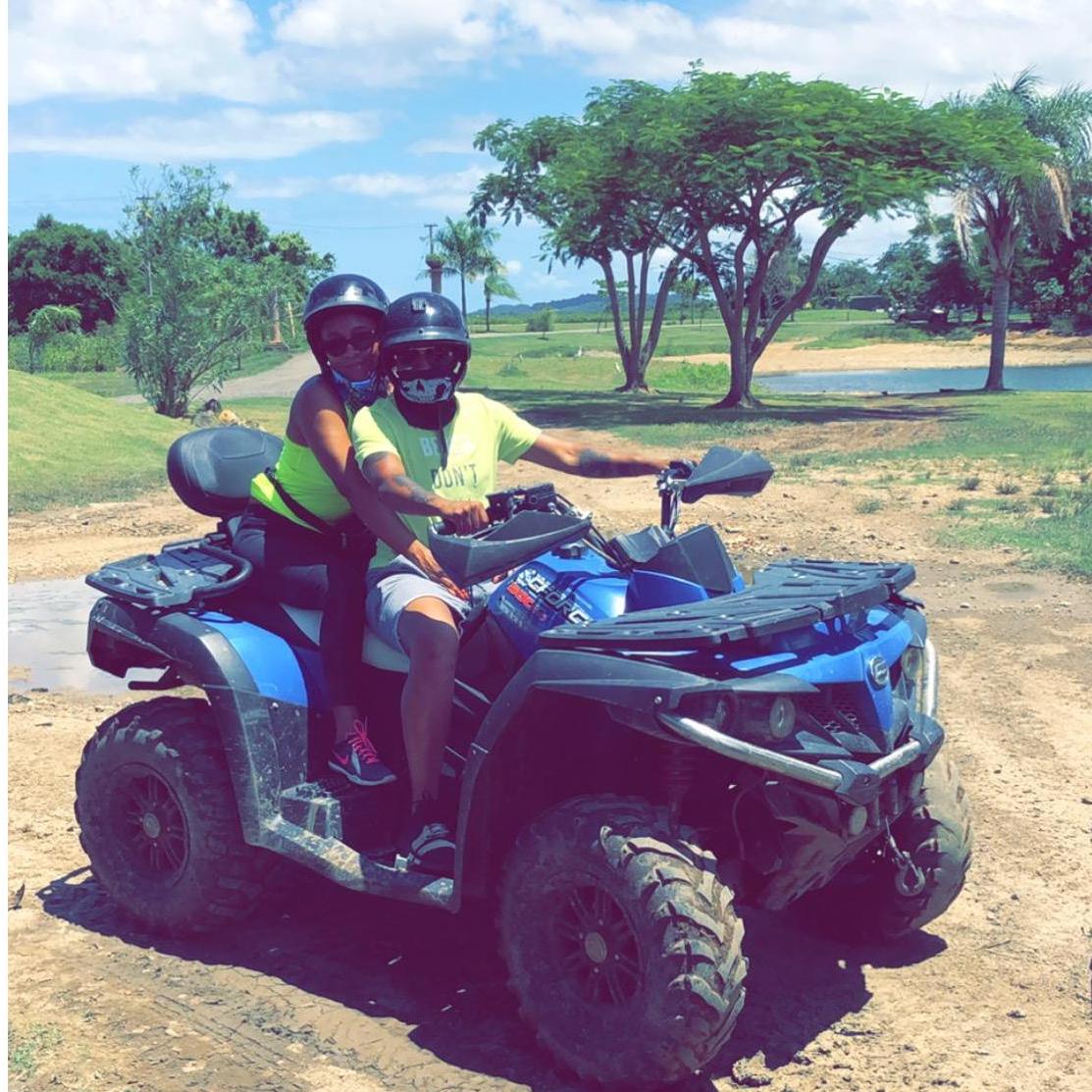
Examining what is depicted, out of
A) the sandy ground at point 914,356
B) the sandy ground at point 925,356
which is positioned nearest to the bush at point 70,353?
the sandy ground at point 914,356

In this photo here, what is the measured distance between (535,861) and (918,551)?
8413mm

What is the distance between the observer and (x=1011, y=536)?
11.9 m

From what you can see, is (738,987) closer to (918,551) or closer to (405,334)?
(405,334)

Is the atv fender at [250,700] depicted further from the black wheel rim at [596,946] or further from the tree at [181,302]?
the tree at [181,302]

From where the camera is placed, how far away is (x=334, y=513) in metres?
4.64

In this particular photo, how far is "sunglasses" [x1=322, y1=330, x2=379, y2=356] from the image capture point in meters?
4.57

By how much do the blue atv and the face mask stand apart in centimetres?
64

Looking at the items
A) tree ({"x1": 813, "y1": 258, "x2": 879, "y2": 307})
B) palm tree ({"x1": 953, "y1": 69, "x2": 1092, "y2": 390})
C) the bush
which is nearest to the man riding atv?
palm tree ({"x1": 953, "y1": 69, "x2": 1092, "y2": 390})

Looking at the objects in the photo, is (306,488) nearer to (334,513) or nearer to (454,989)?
(334,513)

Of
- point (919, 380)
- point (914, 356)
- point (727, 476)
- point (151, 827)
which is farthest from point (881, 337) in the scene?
point (727, 476)

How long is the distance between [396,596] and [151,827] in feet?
4.12

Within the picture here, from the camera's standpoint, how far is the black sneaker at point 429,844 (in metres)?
4.04

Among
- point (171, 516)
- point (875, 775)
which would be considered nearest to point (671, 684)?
point (875, 775)

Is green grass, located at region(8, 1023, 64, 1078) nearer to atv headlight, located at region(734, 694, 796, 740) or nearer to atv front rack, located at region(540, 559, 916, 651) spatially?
atv front rack, located at region(540, 559, 916, 651)
